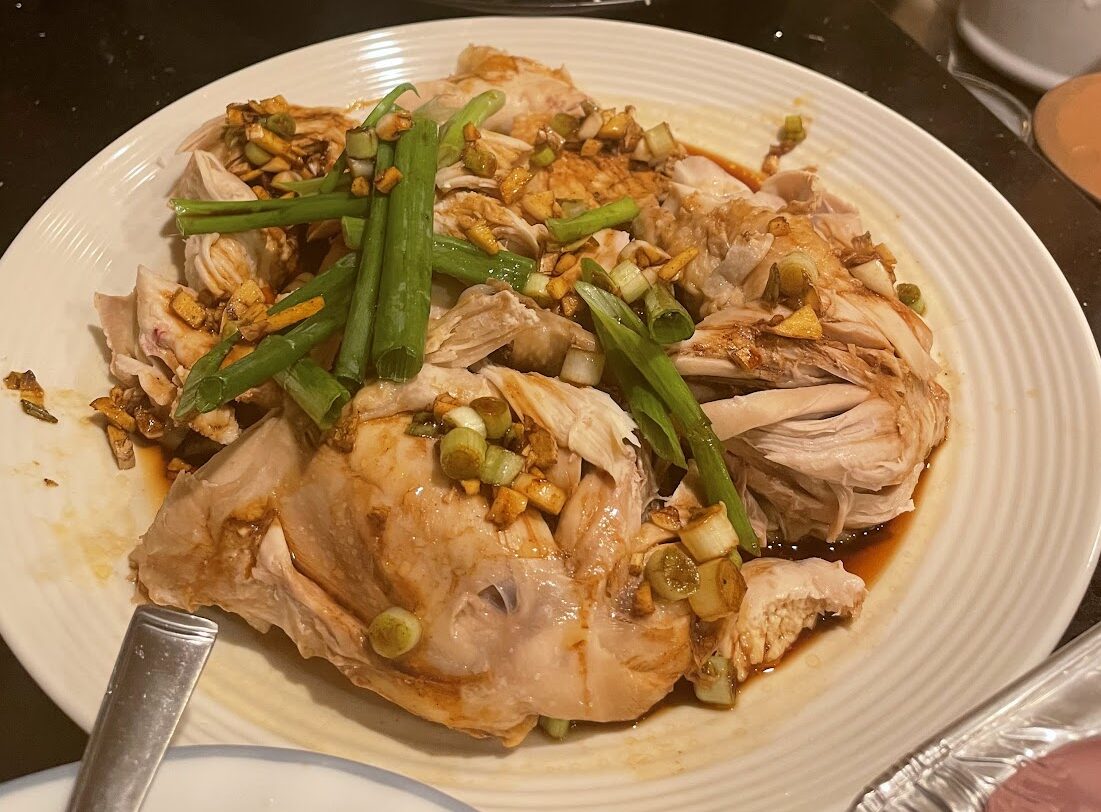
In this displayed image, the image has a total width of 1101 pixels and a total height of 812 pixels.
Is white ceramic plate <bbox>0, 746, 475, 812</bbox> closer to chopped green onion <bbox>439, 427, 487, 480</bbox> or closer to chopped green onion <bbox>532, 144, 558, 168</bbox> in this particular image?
chopped green onion <bbox>439, 427, 487, 480</bbox>

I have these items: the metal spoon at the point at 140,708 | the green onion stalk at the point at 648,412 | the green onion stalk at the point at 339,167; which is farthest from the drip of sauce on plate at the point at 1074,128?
the metal spoon at the point at 140,708

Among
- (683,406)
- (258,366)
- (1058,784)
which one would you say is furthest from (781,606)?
(258,366)

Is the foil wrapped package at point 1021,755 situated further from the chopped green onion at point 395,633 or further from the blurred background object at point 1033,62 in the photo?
the blurred background object at point 1033,62

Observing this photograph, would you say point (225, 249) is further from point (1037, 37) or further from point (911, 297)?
point (1037, 37)

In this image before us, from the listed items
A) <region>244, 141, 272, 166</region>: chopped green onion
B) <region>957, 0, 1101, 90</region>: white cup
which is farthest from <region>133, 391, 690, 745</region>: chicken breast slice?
<region>957, 0, 1101, 90</region>: white cup

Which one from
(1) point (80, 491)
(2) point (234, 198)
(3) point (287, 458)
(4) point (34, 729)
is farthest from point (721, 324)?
(4) point (34, 729)

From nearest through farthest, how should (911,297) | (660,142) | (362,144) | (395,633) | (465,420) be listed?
(395,633), (465,420), (362,144), (911,297), (660,142)
